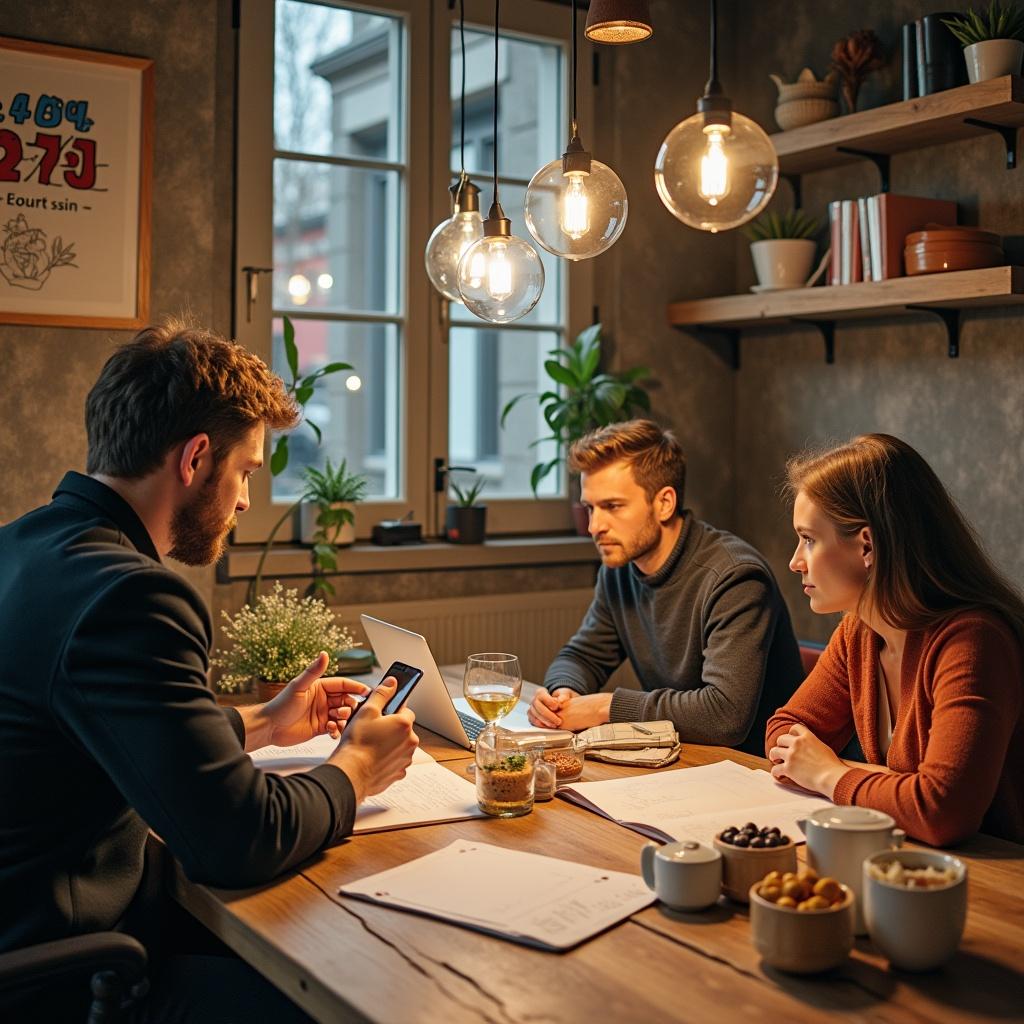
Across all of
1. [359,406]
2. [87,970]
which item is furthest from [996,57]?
[87,970]

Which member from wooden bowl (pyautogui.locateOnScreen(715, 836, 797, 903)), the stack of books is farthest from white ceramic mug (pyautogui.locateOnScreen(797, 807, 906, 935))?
the stack of books

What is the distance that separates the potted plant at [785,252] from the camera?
404 centimetres

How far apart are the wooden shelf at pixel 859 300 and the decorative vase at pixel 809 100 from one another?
0.56 meters

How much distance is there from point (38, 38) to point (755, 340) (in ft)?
8.51

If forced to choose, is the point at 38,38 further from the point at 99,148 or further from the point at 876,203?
the point at 876,203

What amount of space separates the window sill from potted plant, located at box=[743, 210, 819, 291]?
109 centimetres

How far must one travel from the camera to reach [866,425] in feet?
13.3

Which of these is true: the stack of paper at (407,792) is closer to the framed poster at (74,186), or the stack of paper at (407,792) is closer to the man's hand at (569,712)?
the man's hand at (569,712)

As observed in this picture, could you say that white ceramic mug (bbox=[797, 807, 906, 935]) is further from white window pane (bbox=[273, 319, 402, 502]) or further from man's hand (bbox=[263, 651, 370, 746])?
white window pane (bbox=[273, 319, 402, 502])

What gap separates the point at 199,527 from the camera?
172 cm

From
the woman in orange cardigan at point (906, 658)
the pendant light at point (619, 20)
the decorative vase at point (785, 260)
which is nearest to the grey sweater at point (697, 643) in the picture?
the woman in orange cardigan at point (906, 658)

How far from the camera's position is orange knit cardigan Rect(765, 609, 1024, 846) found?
1.60 metres

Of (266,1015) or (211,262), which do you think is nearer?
(266,1015)

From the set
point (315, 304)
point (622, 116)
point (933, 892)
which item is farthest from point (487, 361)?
point (933, 892)
